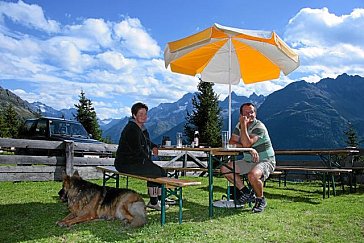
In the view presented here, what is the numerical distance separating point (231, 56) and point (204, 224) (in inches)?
141

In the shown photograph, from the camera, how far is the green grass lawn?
4.02m

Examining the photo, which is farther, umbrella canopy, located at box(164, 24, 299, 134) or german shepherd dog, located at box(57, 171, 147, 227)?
umbrella canopy, located at box(164, 24, 299, 134)

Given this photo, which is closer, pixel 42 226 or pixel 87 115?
pixel 42 226

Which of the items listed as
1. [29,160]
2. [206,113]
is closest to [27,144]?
[29,160]

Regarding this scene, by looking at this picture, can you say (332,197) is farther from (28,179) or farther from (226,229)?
(28,179)

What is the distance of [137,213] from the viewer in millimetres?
4516

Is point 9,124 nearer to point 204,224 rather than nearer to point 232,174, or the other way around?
point 232,174

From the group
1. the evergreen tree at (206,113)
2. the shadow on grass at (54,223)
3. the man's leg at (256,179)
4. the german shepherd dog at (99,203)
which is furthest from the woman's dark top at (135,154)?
the evergreen tree at (206,113)

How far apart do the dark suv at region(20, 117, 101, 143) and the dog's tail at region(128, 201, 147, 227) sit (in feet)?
24.6

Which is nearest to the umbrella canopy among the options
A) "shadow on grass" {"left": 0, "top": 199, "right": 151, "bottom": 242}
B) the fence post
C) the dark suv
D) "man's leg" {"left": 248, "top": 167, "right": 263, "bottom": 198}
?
"man's leg" {"left": 248, "top": 167, "right": 263, "bottom": 198}

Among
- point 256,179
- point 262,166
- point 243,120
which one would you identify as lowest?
point 256,179

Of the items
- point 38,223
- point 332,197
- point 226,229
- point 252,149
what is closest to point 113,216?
point 38,223

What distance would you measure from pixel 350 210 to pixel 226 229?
8.70 feet

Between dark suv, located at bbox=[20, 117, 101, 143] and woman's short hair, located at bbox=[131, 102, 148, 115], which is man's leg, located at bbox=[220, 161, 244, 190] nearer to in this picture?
woman's short hair, located at bbox=[131, 102, 148, 115]
